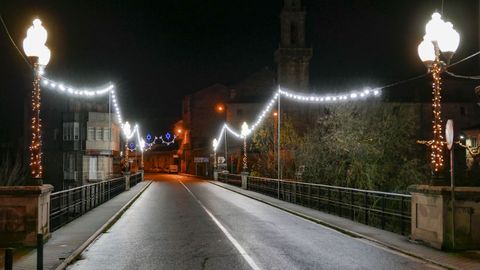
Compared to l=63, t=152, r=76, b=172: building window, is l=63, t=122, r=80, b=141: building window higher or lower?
higher

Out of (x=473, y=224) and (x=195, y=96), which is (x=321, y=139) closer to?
(x=473, y=224)

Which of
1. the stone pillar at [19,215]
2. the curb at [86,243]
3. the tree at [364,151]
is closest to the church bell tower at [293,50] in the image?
the tree at [364,151]

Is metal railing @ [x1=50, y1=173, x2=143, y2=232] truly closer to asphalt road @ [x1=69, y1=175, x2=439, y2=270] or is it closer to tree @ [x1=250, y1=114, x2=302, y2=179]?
asphalt road @ [x1=69, y1=175, x2=439, y2=270]

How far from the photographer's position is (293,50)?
77.9 meters

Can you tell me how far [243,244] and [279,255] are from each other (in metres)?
2.01

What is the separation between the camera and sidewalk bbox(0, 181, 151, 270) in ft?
36.3

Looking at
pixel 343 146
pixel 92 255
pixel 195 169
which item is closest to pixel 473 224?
pixel 92 255

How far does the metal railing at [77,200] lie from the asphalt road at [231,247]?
5.68 ft

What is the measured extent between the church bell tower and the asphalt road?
58.3 m

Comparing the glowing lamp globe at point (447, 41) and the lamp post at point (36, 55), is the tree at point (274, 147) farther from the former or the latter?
the lamp post at point (36, 55)

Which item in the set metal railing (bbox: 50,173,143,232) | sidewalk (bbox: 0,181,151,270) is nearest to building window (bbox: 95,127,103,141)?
metal railing (bbox: 50,173,143,232)

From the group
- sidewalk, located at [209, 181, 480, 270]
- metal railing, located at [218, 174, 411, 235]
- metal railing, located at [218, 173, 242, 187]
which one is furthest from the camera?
metal railing, located at [218, 173, 242, 187]

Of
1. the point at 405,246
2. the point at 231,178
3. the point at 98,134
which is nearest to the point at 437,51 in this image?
the point at 405,246

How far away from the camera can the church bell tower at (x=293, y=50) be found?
7675 cm
